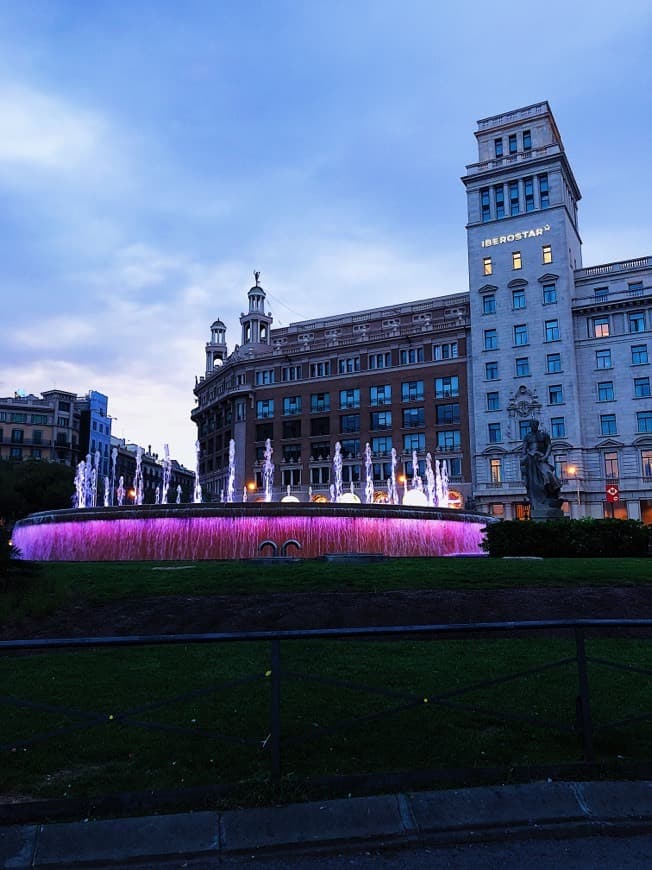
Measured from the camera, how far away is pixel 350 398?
77.9 meters

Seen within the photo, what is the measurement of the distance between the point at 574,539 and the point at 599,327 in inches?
1920

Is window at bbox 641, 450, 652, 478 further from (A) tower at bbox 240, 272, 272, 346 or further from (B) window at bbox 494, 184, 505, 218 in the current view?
(A) tower at bbox 240, 272, 272, 346

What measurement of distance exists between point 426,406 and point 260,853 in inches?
2745

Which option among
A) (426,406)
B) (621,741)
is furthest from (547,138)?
(621,741)

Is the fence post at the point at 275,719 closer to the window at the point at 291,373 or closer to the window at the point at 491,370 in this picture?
the window at the point at 491,370

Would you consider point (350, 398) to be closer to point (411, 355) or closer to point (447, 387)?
point (411, 355)

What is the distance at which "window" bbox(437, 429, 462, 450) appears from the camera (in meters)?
70.2

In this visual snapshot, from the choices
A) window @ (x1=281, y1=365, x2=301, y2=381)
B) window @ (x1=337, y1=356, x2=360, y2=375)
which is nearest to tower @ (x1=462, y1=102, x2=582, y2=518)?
window @ (x1=337, y1=356, x2=360, y2=375)

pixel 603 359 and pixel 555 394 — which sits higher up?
pixel 603 359

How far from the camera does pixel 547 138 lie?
6938cm

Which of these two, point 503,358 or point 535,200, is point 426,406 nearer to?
point 503,358

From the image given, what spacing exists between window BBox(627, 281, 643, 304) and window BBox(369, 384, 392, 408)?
25.8 metres

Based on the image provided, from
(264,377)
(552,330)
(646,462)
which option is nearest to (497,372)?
(552,330)

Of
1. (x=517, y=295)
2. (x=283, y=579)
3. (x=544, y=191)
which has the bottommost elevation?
(x=283, y=579)
